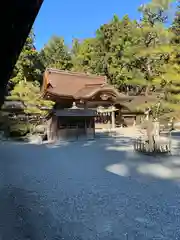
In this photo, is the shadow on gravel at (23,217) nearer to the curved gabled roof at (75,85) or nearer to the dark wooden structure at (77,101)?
the dark wooden structure at (77,101)

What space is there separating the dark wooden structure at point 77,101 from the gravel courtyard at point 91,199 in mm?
6299

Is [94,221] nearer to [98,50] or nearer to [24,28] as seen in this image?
[24,28]

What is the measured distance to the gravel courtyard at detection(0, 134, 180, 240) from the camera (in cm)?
339

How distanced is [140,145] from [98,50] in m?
16.7

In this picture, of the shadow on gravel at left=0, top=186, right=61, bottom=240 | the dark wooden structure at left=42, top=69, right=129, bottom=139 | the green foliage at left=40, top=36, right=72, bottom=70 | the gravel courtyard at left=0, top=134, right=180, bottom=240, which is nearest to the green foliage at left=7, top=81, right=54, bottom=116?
the dark wooden structure at left=42, top=69, right=129, bottom=139

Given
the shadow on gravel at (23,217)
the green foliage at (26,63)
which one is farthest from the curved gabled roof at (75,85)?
the shadow on gravel at (23,217)

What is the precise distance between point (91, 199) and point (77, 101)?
14066 millimetres

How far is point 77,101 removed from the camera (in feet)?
60.6

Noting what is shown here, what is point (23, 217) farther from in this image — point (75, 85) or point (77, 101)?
point (75, 85)

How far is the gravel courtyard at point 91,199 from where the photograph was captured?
3390mm

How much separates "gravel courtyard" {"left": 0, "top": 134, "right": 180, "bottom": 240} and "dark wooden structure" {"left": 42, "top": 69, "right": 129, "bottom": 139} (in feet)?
20.7

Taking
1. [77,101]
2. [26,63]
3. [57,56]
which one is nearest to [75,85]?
[77,101]

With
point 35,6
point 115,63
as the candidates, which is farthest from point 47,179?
point 115,63

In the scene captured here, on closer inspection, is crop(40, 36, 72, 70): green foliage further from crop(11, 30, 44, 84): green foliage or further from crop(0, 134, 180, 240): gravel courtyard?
crop(0, 134, 180, 240): gravel courtyard
